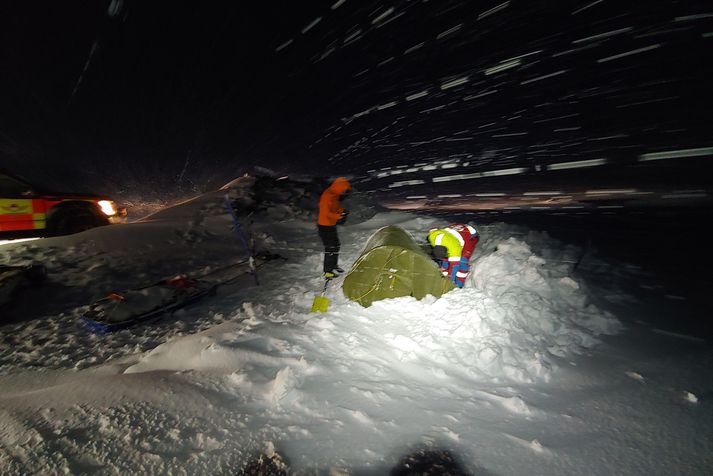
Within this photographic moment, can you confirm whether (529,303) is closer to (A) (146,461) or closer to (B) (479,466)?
(B) (479,466)

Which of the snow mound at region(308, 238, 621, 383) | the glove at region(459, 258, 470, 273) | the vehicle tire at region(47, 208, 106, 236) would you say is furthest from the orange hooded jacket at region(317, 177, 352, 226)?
the vehicle tire at region(47, 208, 106, 236)

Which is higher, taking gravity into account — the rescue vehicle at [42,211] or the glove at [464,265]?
the rescue vehicle at [42,211]

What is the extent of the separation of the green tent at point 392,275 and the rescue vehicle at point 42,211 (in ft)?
24.7

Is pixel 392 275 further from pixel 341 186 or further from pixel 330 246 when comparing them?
pixel 341 186

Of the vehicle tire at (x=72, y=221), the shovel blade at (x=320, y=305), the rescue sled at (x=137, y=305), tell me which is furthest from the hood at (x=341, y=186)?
the vehicle tire at (x=72, y=221)

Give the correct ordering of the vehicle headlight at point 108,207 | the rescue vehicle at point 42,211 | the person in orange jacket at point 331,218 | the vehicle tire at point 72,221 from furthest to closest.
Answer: the vehicle headlight at point 108,207 < the vehicle tire at point 72,221 < the rescue vehicle at point 42,211 < the person in orange jacket at point 331,218

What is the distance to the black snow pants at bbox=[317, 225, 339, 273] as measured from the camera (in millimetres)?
5926

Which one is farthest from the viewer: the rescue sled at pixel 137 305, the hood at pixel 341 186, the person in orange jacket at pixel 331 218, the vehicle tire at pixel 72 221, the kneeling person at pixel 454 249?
the vehicle tire at pixel 72 221

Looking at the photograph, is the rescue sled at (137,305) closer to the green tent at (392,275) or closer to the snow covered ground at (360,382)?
the snow covered ground at (360,382)

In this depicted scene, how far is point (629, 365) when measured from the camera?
11.2 feet

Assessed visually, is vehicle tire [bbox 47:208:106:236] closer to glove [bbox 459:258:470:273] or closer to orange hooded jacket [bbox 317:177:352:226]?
orange hooded jacket [bbox 317:177:352:226]

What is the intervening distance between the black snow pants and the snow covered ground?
735mm

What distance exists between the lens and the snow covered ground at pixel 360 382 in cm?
199

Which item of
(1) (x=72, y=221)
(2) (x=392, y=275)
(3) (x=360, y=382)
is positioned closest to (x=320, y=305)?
(2) (x=392, y=275)
